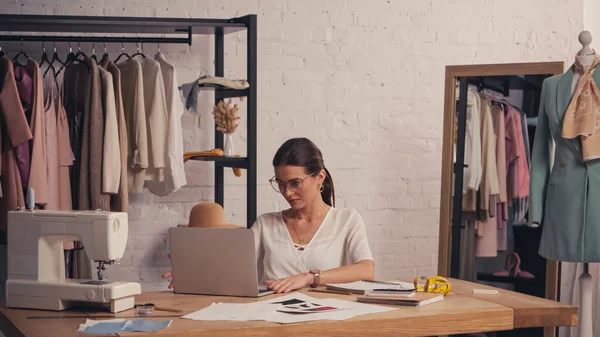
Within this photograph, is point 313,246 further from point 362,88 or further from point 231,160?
point 362,88

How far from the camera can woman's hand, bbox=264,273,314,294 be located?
298 centimetres

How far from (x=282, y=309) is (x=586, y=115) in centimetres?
197

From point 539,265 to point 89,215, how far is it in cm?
301

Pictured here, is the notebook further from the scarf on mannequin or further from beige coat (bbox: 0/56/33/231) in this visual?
beige coat (bbox: 0/56/33/231)

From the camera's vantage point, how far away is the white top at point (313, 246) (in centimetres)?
346

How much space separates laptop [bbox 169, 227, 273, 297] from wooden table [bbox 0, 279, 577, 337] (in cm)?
4

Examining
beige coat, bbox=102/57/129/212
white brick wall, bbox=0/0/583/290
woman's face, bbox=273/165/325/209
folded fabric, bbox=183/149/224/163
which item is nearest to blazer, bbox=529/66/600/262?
woman's face, bbox=273/165/325/209

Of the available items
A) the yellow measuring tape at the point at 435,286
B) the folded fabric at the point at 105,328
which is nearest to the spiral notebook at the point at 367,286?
the yellow measuring tape at the point at 435,286

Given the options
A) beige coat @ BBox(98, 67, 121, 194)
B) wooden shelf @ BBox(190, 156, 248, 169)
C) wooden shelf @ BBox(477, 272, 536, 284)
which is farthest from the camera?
wooden shelf @ BBox(477, 272, 536, 284)

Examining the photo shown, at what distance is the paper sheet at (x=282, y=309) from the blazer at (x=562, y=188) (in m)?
1.55

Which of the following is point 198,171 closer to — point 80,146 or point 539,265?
point 80,146

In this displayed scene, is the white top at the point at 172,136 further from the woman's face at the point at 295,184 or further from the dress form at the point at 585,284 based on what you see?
the dress form at the point at 585,284

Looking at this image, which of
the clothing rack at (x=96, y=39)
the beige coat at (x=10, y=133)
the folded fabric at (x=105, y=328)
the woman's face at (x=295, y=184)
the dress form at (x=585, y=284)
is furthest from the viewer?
the clothing rack at (x=96, y=39)

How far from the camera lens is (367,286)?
3.04 m
